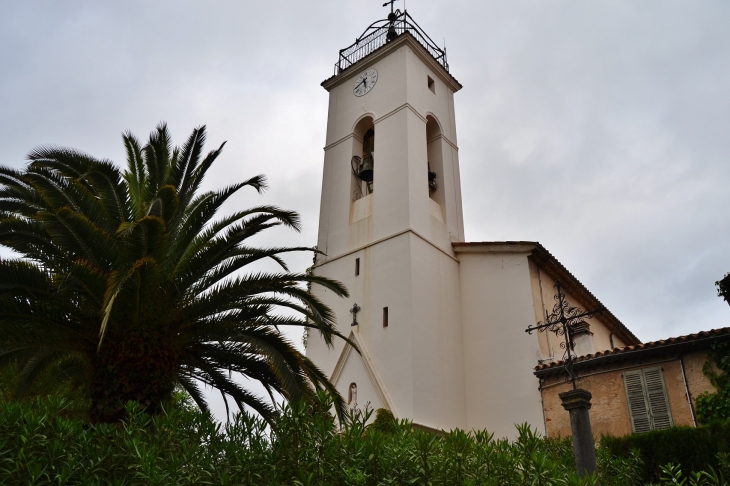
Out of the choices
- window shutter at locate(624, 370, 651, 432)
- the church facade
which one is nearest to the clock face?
the church facade

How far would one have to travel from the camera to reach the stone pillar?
8.35 m

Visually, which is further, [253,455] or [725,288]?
[725,288]

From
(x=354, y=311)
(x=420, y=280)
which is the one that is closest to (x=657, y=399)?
(x=420, y=280)

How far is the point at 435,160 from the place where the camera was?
2228 cm

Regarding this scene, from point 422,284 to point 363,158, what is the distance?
6073mm

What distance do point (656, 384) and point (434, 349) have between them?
5.62 m

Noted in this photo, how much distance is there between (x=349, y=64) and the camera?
2450 centimetres

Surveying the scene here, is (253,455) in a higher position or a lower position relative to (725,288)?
lower

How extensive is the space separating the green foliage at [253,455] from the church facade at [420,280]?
9.43m

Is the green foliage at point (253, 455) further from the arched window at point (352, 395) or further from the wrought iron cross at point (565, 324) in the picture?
the arched window at point (352, 395)

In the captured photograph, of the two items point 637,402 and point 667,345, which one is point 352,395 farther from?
point 667,345

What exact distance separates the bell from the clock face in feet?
9.69

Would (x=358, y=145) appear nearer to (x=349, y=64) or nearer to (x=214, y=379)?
(x=349, y=64)

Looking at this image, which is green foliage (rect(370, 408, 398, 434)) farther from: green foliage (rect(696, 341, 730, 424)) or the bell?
the bell
